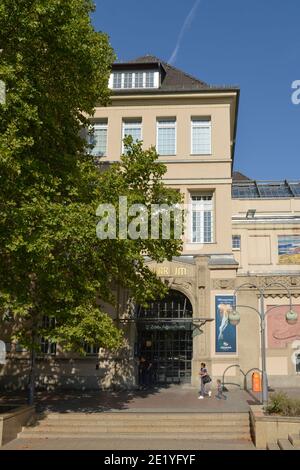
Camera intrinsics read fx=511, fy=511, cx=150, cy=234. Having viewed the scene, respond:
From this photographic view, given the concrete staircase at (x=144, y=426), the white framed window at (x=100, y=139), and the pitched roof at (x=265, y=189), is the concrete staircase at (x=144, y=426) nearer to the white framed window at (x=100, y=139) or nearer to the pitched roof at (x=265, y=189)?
the white framed window at (x=100, y=139)

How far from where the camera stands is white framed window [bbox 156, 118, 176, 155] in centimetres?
3055

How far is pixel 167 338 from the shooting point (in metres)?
28.4

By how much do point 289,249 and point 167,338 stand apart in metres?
18.9

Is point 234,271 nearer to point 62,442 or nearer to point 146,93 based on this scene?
point 146,93

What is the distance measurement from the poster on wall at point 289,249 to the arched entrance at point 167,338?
57.0 feet

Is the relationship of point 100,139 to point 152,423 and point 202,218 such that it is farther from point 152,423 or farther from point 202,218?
point 152,423

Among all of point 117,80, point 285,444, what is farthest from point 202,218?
point 285,444

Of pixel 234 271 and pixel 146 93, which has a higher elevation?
pixel 146 93

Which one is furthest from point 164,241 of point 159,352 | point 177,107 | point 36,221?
point 177,107

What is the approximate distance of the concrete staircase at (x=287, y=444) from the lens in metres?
13.9

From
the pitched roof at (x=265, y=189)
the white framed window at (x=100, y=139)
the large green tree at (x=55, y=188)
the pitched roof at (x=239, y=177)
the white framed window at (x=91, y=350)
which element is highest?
the pitched roof at (x=239, y=177)

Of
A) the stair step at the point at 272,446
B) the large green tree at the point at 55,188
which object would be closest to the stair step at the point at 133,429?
the stair step at the point at 272,446

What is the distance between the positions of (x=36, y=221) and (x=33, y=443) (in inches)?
274
